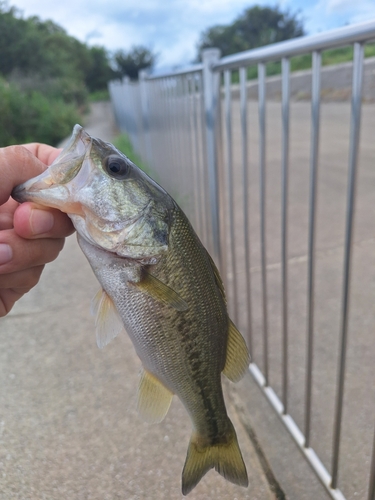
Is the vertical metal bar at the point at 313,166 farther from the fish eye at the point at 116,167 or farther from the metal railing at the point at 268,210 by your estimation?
the fish eye at the point at 116,167

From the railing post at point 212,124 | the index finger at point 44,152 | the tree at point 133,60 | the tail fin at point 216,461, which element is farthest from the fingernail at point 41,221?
the tree at point 133,60

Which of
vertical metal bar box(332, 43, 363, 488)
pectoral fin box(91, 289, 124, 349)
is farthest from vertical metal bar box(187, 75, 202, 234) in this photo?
pectoral fin box(91, 289, 124, 349)

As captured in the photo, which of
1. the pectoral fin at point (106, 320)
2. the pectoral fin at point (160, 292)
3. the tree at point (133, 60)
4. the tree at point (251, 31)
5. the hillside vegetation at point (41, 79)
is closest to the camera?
the pectoral fin at point (160, 292)

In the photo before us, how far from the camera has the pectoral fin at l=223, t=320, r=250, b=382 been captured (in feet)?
4.25

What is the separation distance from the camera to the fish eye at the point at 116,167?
4.02ft

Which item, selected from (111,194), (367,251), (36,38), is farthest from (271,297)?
(36,38)

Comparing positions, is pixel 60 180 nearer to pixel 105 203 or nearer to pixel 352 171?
pixel 105 203

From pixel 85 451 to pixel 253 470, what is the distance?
2.64 ft

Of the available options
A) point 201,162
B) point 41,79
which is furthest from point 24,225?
point 41,79

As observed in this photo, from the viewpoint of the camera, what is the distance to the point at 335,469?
1891 millimetres

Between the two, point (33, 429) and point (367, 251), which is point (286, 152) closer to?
point (33, 429)

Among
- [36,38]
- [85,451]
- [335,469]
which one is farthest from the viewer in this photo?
[36,38]

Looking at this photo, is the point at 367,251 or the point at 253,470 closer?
the point at 253,470

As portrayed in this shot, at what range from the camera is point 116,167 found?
1.24 meters
